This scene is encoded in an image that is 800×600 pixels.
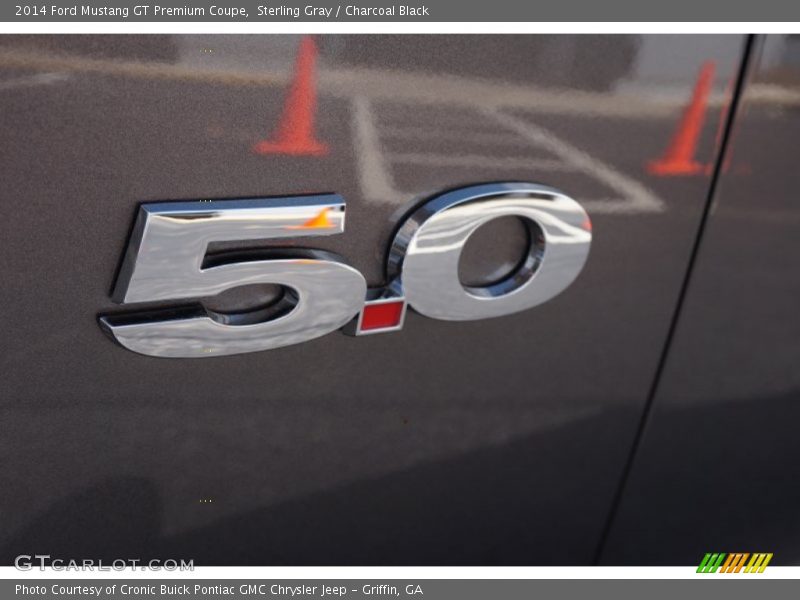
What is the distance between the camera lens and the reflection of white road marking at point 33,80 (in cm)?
83

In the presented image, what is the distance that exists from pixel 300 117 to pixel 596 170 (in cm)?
38

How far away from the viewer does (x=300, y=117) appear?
36.8 inches

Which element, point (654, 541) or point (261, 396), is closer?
point (261, 396)

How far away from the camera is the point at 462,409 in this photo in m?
1.21

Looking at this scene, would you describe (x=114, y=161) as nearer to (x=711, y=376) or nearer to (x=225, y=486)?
(x=225, y=486)

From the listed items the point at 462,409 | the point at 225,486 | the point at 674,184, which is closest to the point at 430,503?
the point at 462,409

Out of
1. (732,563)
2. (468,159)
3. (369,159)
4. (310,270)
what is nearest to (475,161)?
(468,159)

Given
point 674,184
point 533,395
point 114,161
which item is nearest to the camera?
point 114,161

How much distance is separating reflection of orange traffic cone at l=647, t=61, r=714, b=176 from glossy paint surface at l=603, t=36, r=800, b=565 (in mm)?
53

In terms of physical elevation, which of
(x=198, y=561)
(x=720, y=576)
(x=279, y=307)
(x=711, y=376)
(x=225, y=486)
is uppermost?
(x=279, y=307)

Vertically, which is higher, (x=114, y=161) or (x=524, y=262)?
(x=114, y=161)

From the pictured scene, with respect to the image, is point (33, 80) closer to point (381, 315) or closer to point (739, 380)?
point (381, 315)

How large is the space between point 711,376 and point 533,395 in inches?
11.4

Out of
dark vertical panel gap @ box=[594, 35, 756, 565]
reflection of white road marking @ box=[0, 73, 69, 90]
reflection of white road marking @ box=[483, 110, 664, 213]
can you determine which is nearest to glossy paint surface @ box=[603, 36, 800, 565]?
dark vertical panel gap @ box=[594, 35, 756, 565]
